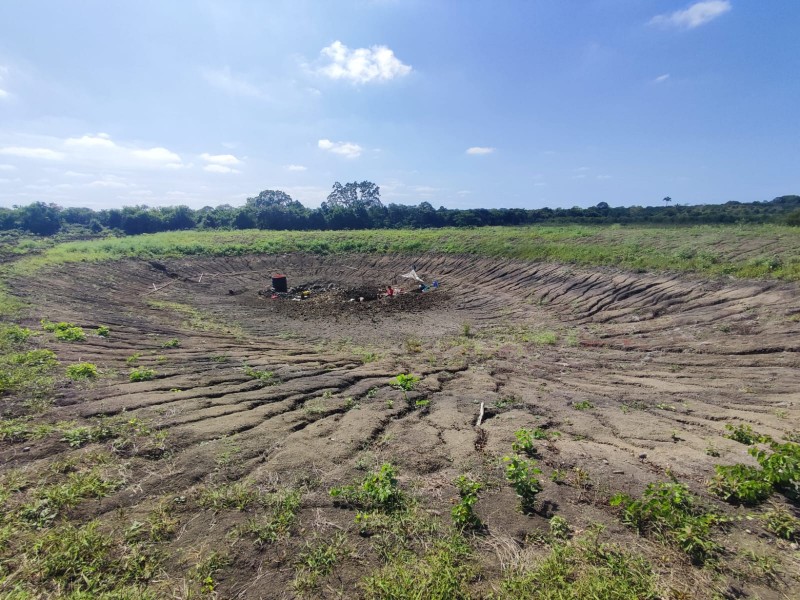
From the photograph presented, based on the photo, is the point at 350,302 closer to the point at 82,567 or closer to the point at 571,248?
the point at 571,248

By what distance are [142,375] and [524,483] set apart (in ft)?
21.2

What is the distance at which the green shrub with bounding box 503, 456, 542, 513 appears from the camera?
391 centimetres

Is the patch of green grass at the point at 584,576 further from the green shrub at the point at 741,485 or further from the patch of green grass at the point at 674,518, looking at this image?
the green shrub at the point at 741,485

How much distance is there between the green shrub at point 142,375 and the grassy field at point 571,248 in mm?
15316

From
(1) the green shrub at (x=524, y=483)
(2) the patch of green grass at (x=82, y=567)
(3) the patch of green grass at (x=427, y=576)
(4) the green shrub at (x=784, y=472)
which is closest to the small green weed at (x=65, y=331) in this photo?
(2) the patch of green grass at (x=82, y=567)

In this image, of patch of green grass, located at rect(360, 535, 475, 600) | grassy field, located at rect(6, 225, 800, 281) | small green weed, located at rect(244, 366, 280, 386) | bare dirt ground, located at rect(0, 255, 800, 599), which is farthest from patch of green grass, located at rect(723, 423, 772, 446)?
grassy field, located at rect(6, 225, 800, 281)

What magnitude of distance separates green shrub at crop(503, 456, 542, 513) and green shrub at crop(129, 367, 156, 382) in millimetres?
6219

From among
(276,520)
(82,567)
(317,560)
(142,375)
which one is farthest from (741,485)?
(142,375)

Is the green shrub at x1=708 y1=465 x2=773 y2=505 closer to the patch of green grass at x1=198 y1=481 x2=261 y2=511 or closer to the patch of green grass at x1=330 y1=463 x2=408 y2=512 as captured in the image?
the patch of green grass at x1=330 y1=463 x2=408 y2=512

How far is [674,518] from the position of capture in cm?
344

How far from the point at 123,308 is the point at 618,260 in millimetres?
21539

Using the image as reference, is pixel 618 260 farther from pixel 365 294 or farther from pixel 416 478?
pixel 416 478

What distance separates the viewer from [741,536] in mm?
3348

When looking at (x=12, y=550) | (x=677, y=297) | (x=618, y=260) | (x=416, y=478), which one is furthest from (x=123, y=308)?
(x=618, y=260)
